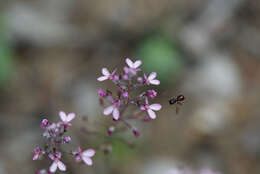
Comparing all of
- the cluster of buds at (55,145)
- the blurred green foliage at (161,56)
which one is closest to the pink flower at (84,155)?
the cluster of buds at (55,145)

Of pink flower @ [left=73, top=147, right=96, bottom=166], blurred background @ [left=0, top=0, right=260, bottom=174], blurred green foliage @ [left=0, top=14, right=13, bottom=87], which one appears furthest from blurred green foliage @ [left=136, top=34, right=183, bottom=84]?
pink flower @ [left=73, top=147, right=96, bottom=166]

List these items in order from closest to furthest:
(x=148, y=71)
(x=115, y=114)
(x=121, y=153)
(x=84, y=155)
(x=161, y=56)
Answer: (x=115, y=114), (x=84, y=155), (x=121, y=153), (x=148, y=71), (x=161, y=56)

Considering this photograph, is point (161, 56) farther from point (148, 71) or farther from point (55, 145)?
point (55, 145)

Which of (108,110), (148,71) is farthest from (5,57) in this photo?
(108,110)

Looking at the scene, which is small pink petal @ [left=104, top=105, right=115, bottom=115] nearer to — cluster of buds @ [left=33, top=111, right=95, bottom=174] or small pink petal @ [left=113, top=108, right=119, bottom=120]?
small pink petal @ [left=113, top=108, right=119, bottom=120]

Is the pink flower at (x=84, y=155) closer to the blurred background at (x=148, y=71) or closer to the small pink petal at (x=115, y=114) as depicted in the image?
the small pink petal at (x=115, y=114)

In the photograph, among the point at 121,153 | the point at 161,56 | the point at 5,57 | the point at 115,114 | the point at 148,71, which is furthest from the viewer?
the point at 161,56

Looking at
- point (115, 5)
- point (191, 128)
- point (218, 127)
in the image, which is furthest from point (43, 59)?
point (218, 127)
